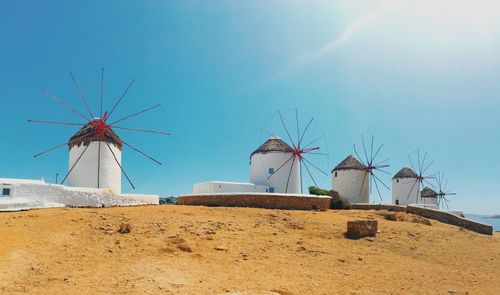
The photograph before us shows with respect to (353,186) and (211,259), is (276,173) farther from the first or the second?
(211,259)

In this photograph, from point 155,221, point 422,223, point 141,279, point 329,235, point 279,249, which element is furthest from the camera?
point 422,223

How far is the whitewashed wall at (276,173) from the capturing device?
3266 cm

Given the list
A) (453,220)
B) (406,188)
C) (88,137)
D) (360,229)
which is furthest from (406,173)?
(88,137)

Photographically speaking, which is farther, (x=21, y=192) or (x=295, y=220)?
(x=295, y=220)

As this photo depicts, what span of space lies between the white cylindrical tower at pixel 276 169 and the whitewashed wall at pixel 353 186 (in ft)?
32.9

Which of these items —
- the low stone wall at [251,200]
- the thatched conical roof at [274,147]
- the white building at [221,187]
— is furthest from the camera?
the thatched conical roof at [274,147]

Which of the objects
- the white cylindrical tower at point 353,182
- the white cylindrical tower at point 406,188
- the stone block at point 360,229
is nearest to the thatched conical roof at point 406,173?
the white cylindrical tower at point 406,188

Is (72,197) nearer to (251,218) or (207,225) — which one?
(207,225)

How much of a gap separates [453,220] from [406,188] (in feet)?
56.1

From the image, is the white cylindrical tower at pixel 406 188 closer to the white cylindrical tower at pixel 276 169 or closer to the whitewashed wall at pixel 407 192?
the whitewashed wall at pixel 407 192

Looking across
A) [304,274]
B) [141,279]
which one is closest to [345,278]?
[304,274]

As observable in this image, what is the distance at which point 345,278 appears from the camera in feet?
34.6

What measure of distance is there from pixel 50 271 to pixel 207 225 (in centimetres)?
634

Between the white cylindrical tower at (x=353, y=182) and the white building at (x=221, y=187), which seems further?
the white cylindrical tower at (x=353, y=182)
